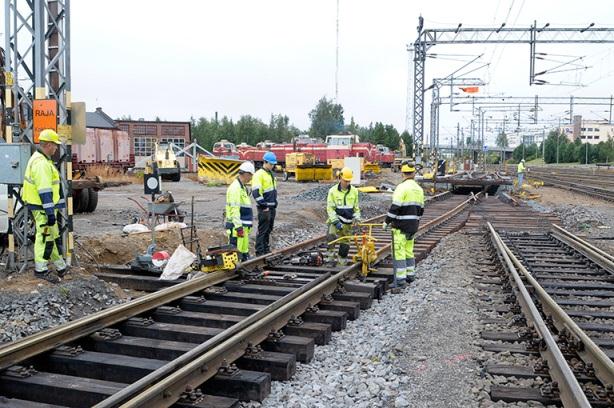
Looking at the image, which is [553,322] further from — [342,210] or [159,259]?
[159,259]

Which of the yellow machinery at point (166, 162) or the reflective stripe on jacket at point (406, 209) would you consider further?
the yellow machinery at point (166, 162)

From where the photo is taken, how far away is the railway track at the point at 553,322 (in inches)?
183

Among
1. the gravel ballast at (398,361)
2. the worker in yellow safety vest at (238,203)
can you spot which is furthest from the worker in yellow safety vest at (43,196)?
the gravel ballast at (398,361)

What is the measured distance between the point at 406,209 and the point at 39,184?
485cm

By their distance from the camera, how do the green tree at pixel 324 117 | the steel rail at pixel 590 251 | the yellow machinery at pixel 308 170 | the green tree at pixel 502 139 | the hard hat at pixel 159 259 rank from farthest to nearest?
the green tree at pixel 324 117
the green tree at pixel 502 139
the yellow machinery at pixel 308 170
the steel rail at pixel 590 251
the hard hat at pixel 159 259

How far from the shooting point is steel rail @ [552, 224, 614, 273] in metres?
9.90

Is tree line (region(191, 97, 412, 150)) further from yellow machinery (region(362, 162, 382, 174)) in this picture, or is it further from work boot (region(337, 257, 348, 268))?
work boot (region(337, 257, 348, 268))

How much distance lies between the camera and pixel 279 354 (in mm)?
5297

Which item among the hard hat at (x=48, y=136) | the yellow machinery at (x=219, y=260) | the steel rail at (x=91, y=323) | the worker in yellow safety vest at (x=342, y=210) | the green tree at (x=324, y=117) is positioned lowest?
the steel rail at (x=91, y=323)

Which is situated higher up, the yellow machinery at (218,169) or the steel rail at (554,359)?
the yellow machinery at (218,169)

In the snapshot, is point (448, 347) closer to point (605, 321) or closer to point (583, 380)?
point (583, 380)

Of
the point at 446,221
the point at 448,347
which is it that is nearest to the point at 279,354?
the point at 448,347

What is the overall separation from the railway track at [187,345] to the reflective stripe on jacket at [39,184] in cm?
204

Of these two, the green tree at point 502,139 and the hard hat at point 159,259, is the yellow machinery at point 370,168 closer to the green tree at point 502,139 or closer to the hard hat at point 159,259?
the green tree at point 502,139
